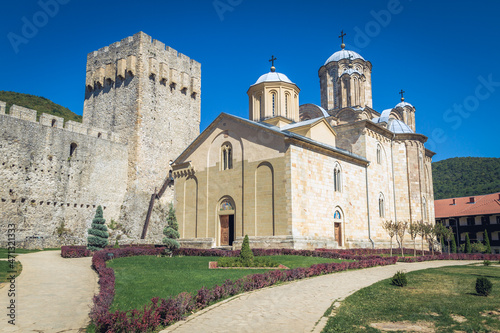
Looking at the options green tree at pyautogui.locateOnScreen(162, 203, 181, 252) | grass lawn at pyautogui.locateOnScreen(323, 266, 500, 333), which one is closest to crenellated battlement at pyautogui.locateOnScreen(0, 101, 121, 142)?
green tree at pyautogui.locateOnScreen(162, 203, 181, 252)

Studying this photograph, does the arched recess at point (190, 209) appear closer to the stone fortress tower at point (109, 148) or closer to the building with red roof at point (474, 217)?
the stone fortress tower at point (109, 148)

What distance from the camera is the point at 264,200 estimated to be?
21.5m

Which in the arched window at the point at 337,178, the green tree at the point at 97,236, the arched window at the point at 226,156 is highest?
the arched window at the point at 226,156

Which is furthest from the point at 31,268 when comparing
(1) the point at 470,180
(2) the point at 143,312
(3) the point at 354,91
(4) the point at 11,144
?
(1) the point at 470,180

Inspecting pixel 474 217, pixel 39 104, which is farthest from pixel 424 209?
pixel 39 104

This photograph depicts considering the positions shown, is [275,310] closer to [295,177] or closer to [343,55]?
[295,177]

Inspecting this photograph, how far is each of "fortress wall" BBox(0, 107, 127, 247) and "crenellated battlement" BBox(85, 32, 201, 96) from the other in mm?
6371

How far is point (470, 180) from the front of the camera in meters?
60.7

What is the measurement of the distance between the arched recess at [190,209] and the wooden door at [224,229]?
2.05 meters

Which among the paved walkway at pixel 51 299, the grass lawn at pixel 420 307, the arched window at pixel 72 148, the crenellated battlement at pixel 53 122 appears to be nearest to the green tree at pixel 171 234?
the paved walkway at pixel 51 299

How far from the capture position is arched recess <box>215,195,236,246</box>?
912 inches

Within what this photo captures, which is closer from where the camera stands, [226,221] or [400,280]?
[400,280]

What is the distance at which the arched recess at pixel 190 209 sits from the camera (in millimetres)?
25203

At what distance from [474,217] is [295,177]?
3173 cm
